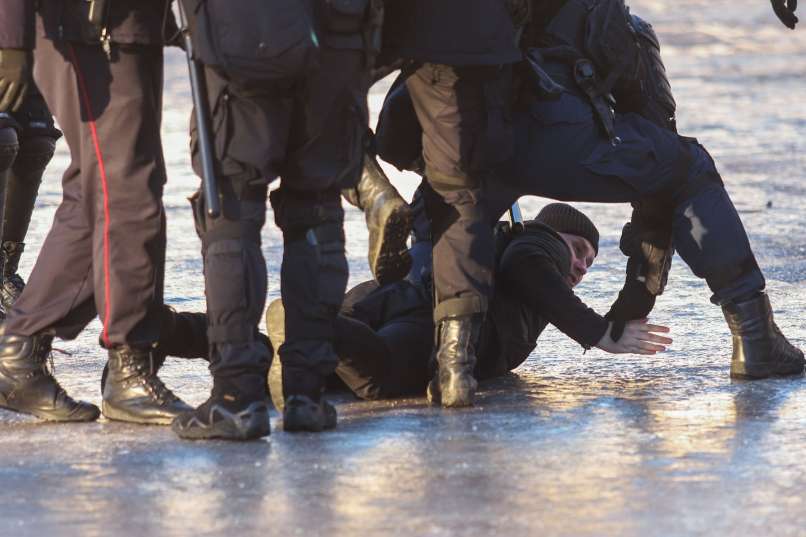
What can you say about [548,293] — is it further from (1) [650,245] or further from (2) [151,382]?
(2) [151,382]

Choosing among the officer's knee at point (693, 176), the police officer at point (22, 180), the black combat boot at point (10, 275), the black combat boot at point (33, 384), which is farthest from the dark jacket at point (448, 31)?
the black combat boot at point (10, 275)

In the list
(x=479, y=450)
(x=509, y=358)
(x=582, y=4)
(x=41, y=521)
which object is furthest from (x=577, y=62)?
(x=41, y=521)

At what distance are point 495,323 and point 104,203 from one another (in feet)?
4.33

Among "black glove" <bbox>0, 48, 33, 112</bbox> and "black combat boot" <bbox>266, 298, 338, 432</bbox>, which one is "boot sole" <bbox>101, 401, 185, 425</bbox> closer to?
"black combat boot" <bbox>266, 298, 338, 432</bbox>

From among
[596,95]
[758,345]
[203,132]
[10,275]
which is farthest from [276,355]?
[10,275]

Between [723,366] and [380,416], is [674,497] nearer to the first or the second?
[380,416]

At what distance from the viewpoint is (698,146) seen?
5.61 metres

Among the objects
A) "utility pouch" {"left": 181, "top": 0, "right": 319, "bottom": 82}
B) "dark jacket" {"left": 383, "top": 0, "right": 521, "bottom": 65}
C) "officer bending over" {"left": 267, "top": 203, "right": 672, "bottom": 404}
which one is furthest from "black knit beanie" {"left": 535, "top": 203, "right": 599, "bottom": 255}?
"utility pouch" {"left": 181, "top": 0, "right": 319, "bottom": 82}

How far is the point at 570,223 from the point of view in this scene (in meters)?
6.06

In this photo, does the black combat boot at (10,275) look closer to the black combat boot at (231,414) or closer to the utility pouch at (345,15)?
the black combat boot at (231,414)

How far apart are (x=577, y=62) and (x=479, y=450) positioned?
138 cm

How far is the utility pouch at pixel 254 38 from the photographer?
4512mm

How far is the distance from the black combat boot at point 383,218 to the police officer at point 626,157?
1.07 ft

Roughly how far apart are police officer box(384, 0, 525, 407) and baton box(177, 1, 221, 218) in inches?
24.1
